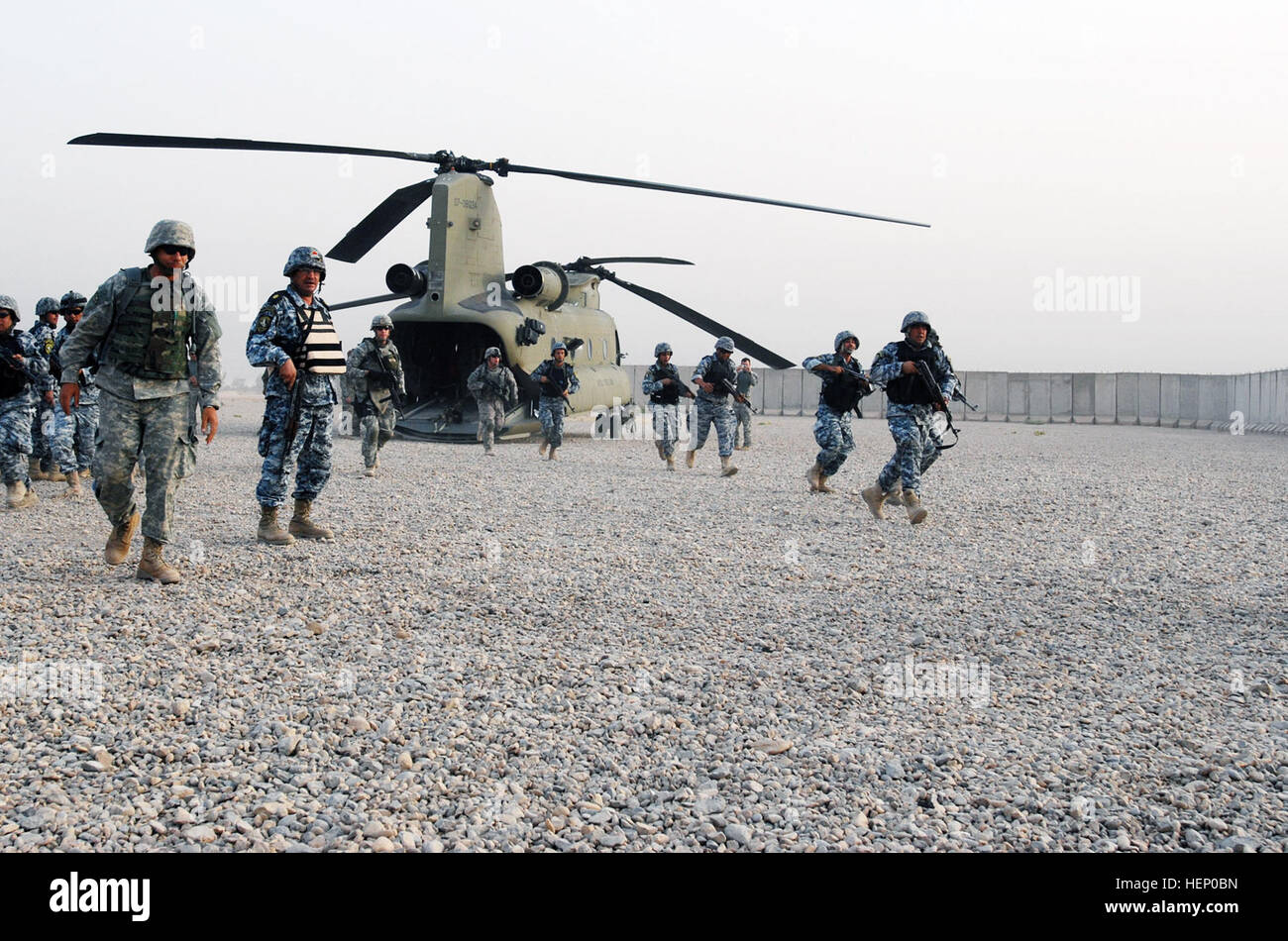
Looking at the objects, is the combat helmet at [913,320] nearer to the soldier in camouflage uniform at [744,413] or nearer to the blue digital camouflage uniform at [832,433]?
the blue digital camouflage uniform at [832,433]

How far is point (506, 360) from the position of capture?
16.5 meters

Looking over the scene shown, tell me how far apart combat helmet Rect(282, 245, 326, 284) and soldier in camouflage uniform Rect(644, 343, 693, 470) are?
7.08m

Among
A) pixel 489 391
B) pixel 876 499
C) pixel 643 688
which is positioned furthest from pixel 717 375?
pixel 643 688

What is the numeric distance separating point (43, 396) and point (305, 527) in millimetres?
3671

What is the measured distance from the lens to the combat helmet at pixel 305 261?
6.93 meters

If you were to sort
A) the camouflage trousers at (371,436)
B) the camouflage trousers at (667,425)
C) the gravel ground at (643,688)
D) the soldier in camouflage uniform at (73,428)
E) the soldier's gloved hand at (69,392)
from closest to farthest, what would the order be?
the gravel ground at (643,688), the soldier's gloved hand at (69,392), the soldier in camouflage uniform at (73,428), the camouflage trousers at (371,436), the camouflage trousers at (667,425)

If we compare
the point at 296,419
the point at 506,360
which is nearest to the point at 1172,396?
the point at 506,360

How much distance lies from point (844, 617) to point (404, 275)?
12934 millimetres

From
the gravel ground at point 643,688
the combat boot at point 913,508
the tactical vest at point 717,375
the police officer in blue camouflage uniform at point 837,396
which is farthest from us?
the tactical vest at point 717,375

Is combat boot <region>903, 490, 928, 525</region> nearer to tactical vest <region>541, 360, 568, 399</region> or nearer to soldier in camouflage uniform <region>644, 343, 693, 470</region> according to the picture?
soldier in camouflage uniform <region>644, 343, 693, 470</region>

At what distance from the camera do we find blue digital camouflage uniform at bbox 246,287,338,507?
6906 millimetres

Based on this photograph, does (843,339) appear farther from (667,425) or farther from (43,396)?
(43,396)

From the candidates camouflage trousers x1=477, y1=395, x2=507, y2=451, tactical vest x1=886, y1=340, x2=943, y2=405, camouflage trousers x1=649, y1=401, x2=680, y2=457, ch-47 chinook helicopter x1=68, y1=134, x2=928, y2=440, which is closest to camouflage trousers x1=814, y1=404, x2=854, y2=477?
tactical vest x1=886, y1=340, x2=943, y2=405

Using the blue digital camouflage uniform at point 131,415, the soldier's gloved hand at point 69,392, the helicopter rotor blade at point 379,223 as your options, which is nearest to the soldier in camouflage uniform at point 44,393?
the soldier's gloved hand at point 69,392
